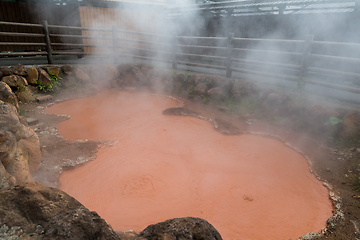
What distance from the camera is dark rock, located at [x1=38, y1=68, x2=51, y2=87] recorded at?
20.8ft

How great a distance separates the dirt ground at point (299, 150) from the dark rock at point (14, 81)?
3.09ft

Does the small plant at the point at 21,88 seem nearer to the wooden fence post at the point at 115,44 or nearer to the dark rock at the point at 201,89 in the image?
the wooden fence post at the point at 115,44

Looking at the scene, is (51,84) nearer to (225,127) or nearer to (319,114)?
(225,127)

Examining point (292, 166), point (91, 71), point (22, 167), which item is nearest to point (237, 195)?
point (292, 166)

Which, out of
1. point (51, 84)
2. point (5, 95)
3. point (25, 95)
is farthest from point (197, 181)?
point (51, 84)

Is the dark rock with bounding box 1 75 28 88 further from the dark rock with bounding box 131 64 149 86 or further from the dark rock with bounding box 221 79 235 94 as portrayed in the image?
the dark rock with bounding box 221 79 235 94

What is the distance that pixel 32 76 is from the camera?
6184 millimetres

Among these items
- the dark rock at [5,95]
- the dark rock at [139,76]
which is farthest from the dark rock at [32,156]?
the dark rock at [139,76]

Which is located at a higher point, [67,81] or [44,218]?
[44,218]

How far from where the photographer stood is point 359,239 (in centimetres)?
222

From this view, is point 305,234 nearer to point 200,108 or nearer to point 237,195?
point 237,195

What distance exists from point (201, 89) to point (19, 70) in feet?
16.0

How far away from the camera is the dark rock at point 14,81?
219 inches

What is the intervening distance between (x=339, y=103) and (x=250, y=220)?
338 centimetres
